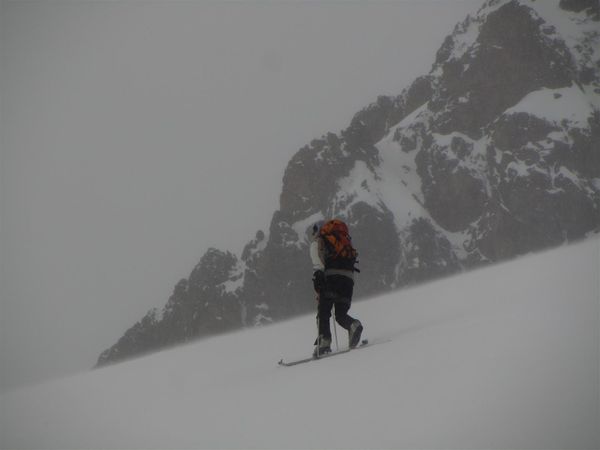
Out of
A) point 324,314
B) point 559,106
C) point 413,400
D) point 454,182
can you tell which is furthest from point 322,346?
point 559,106

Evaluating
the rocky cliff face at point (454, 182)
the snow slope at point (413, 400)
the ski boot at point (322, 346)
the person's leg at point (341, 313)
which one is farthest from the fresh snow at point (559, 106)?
the snow slope at point (413, 400)

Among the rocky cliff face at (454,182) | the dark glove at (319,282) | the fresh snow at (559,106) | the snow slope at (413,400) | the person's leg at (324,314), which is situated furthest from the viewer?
the fresh snow at (559,106)

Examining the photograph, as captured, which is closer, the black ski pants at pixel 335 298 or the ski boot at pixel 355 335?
the ski boot at pixel 355 335

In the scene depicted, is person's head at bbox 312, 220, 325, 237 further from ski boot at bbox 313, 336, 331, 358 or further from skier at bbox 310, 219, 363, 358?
ski boot at bbox 313, 336, 331, 358

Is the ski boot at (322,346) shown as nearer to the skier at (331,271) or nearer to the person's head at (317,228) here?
the skier at (331,271)

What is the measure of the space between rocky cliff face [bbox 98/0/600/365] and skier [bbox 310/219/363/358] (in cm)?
10674

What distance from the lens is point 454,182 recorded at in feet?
397

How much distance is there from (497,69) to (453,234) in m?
46.1

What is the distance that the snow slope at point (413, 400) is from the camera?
2.11 metres

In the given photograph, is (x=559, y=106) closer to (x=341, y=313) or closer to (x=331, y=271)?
(x=331, y=271)

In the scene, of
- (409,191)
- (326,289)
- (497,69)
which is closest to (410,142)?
(409,191)

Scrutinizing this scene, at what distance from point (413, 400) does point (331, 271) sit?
408 centimetres

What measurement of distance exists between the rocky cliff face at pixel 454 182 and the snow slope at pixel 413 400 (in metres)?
109

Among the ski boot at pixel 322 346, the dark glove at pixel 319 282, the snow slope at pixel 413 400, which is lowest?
the ski boot at pixel 322 346
